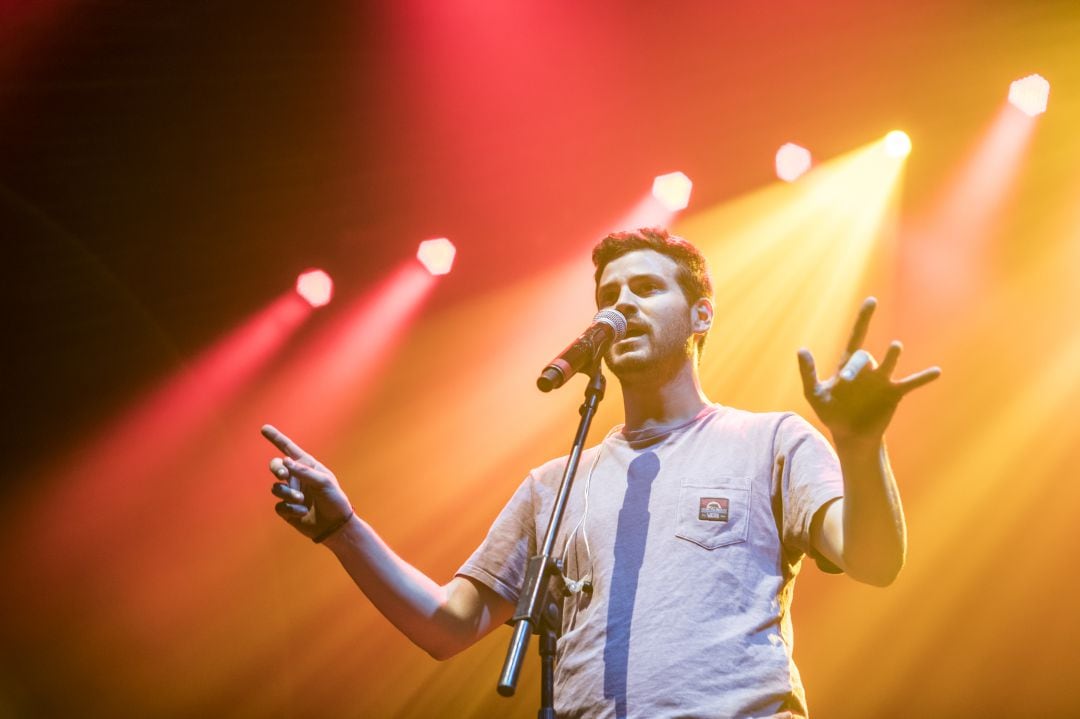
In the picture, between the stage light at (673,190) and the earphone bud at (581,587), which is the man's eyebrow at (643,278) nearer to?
the earphone bud at (581,587)

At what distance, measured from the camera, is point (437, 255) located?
5.00 metres

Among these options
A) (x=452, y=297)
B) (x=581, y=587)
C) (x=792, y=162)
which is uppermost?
(x=792, y=162)

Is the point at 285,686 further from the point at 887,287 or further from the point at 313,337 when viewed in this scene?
the point at 887,287

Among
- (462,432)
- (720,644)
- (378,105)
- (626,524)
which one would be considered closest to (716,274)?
(462,432)

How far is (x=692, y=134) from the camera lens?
4.49 metres

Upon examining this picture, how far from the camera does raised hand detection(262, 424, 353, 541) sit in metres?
1.95

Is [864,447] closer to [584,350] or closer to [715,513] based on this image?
[715,513]

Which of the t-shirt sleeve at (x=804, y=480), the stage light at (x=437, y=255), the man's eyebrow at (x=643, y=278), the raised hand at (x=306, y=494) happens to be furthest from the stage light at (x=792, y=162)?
the raised hand at (x=306, y=494)

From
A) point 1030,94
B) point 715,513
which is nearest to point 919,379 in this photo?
point 715,513

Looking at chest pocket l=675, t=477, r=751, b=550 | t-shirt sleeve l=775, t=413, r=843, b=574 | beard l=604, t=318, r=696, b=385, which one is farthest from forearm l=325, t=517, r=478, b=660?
t-shirt sleeve l=775, t=413, r=843, b=574

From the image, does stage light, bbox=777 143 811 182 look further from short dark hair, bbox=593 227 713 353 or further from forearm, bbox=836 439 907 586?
forearm, bbox=836 439 907 586

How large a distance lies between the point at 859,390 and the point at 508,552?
1.23 meters

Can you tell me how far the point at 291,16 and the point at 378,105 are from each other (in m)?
0.63

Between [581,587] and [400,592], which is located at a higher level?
[581,587]
